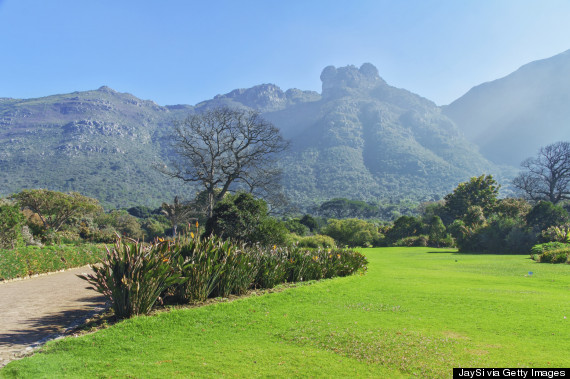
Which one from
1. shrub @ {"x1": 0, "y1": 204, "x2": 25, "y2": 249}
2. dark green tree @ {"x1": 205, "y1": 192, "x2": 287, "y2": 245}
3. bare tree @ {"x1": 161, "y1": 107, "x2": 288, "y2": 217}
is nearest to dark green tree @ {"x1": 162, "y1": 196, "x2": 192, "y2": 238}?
bare tree @ {"x1": 161, "y1": 107, "x2": 288, "y2": 217}

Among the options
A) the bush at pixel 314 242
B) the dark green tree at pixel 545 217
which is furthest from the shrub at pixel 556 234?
the bush at pixel 314 242

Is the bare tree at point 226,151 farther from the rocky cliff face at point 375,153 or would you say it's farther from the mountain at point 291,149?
the rocky cliff face at point 375,153

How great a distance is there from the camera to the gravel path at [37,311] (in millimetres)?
5664

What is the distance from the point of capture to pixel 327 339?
5.25 m

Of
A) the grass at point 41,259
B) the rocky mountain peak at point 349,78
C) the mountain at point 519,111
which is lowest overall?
the grass at point 41,259

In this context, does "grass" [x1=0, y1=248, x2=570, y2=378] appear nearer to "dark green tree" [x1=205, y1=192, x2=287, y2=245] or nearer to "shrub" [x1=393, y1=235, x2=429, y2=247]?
"dark green tree" [x1=205, y1=192, x2=287, y2=245]

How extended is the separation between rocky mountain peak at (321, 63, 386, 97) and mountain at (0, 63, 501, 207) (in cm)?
1801

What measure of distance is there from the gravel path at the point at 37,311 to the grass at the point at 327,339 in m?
0.85

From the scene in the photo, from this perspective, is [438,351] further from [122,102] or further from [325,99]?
[325,99]

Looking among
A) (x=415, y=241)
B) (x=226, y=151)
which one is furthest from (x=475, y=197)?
(x=226, y=151)

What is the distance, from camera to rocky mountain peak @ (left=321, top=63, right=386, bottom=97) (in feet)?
524

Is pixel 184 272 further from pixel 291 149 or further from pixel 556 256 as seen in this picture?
pixel 291 149

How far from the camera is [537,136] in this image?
134 meters

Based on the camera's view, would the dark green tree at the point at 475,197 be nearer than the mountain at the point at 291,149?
Yes
